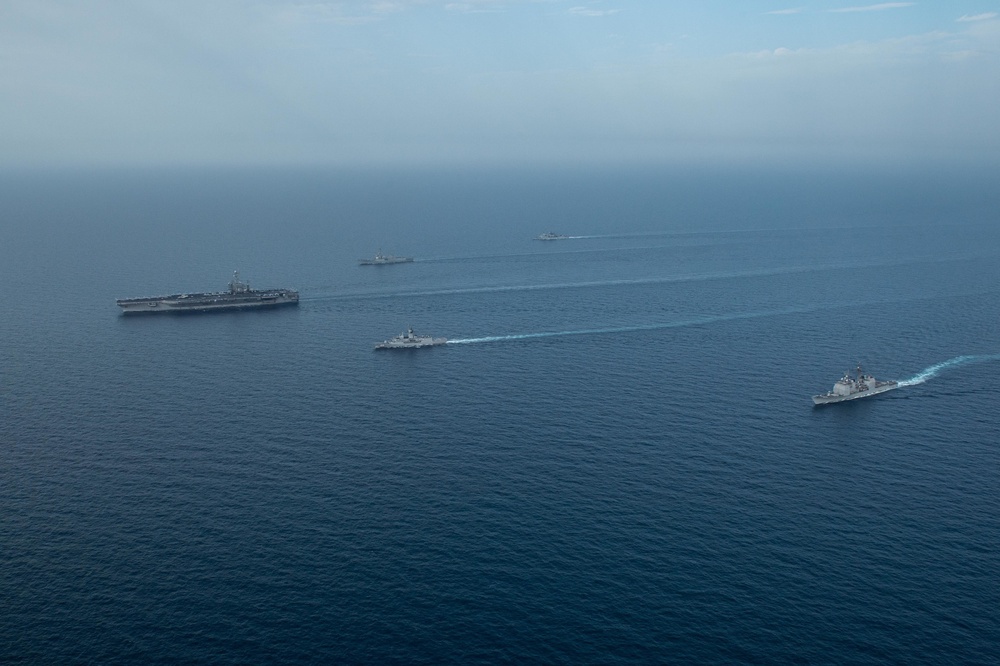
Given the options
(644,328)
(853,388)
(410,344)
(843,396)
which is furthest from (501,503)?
(644,328)

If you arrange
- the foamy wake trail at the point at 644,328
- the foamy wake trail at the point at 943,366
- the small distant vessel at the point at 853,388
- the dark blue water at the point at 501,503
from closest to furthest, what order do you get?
the dark blue water at the point at 501,503, the small distant vessel at the point at 853,388, the foamy wake trail at the point at 943,366, the foamy wake trail at the point at 644,328

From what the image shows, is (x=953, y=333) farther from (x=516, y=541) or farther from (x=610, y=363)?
(x=516, y=541)

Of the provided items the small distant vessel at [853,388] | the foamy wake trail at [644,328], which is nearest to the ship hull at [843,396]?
the small distant vessel at [853,388]

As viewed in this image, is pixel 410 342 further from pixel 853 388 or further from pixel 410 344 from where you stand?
pixel 853 388

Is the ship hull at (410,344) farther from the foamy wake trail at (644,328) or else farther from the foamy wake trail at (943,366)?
the foamy wake trail at (943,366)

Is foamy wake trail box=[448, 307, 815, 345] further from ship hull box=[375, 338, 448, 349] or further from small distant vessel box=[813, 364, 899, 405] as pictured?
small distant vessel box=[813, 364, 899, 405]

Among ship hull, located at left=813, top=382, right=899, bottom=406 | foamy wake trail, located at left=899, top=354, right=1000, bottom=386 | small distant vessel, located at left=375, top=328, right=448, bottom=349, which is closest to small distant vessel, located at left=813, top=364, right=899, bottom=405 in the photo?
ship hull, located at left=813, top=382, right=899, bottom=406

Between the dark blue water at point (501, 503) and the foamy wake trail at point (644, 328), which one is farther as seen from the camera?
the foamy wake trail at point (644, 328)
